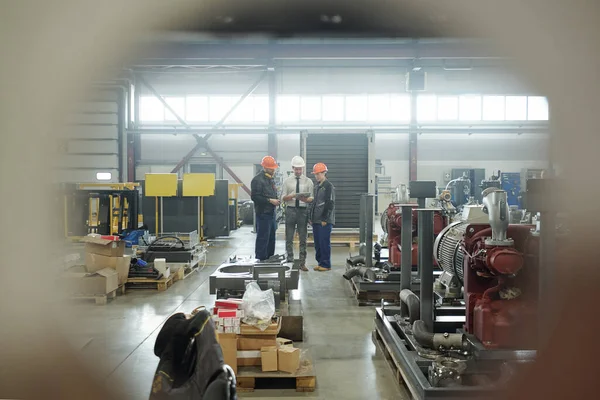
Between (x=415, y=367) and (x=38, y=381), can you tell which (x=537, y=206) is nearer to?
(x=415, y=367)

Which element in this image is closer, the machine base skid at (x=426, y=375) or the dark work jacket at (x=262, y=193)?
the machine base skid at (x=426, y=375)

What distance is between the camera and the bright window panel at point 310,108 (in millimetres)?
14453

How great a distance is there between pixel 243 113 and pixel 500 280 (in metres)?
12.7

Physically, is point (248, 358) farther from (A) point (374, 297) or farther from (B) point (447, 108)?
(B) point (447, 108)

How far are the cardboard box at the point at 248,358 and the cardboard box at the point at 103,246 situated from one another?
2.69 metres

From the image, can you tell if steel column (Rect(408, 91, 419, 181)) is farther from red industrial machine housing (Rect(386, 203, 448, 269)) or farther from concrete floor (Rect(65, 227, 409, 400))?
red industrial machine housing (Rect(386, 203, 448, 269))

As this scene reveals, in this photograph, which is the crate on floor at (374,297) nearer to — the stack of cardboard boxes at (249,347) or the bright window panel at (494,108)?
the stack of cardboard boxes at (249,347)

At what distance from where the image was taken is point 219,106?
48.0 ft

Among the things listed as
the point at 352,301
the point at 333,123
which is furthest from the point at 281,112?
the point at 352,301

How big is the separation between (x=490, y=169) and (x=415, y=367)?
14.1 metres

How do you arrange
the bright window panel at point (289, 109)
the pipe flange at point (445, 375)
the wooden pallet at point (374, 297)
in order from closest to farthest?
the pipe flange at point (445, 375) < the wooden pallet at point (374, 297) < the bright window panel at point (289, 109)

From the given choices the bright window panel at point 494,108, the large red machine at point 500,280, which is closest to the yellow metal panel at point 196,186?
the large red machine at point 500,280

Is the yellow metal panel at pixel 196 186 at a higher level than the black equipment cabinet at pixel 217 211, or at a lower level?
higher

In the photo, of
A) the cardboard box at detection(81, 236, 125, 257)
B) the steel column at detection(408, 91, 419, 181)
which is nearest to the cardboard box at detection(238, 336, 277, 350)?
the cardboard box at detection(81, 236, 125, 257)
